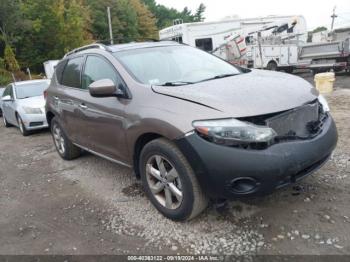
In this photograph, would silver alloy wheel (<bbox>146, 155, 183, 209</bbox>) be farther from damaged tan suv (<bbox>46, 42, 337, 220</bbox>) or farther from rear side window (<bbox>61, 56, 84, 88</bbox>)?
rear side window (<bbox>61, 56, 84, 88</bbox>)

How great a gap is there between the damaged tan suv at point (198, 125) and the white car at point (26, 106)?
172 inches

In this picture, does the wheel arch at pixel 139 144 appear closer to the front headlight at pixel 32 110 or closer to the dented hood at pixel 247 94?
the dented hood at pixel 247 94

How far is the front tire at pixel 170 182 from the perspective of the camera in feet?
9.66

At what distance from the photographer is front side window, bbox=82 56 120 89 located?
12.6ft

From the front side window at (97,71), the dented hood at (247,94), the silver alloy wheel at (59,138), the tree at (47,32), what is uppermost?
the tree at (47,32)

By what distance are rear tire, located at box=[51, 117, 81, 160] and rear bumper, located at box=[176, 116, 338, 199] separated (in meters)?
3.08

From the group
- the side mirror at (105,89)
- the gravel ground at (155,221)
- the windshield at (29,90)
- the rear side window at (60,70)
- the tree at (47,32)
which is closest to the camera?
the gravel ground at (155,221)

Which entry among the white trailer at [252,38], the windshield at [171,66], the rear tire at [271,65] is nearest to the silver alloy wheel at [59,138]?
the windshield at [171,66]

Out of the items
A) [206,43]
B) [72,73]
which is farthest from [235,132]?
[206,43]

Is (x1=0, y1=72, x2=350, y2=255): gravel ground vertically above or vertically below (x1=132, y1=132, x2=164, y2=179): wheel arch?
below

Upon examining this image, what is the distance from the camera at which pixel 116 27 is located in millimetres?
49469

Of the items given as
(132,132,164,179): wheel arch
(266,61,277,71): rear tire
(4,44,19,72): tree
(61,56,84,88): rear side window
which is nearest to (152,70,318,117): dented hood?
(132,132,164,179): wheel arch

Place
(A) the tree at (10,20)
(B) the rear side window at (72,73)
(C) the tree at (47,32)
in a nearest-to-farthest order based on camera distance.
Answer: (B) the rear side window at (72,73)
(A) the tree at (10,20)
(C) the tree at (47,32)

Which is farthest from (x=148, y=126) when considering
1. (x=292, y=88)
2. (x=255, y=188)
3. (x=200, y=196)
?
(x=292, y=88)
